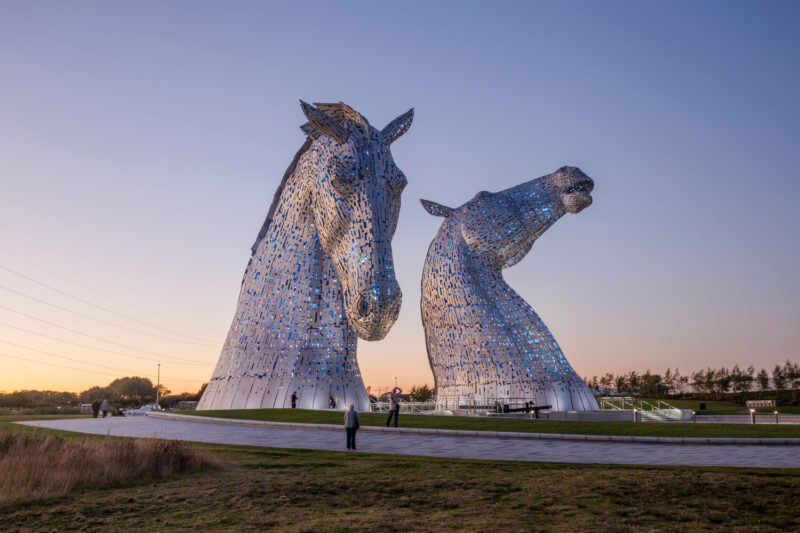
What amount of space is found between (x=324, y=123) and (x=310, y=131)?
2.69 meters

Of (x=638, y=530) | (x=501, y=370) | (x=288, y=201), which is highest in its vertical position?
(x=288, y=201)

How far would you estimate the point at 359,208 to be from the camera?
32.2ft

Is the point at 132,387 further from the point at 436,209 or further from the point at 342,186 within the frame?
the point at 342,186

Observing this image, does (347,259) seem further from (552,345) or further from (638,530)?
(552,345)

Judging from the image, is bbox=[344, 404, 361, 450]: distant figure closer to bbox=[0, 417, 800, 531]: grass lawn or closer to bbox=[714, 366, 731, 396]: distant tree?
bbox=[0, 417, 800, 531]: grass lawn

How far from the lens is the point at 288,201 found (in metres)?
13.5

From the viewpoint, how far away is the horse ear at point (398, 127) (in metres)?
11.3

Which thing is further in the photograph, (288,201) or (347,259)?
(288,201)

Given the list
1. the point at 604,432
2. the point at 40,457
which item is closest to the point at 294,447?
the point at 40,457

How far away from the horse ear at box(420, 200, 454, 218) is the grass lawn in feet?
60.4

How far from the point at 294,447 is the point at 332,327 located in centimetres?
394

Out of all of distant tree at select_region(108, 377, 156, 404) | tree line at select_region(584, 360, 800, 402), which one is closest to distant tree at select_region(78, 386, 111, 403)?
distant tree at select_region(108, 377, 156, 404)

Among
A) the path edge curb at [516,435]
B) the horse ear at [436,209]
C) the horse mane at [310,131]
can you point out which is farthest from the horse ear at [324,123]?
the horse ear at [436,209]

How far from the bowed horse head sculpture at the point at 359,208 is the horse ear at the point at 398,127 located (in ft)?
2.24
